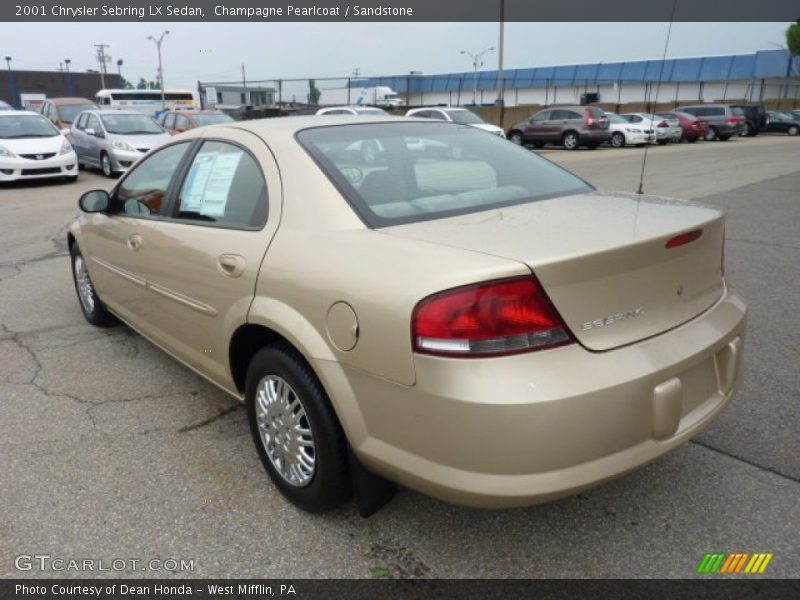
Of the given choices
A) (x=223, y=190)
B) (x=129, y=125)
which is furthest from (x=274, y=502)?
(x=129, y=125)

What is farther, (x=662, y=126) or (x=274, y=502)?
(x=662, y=126)

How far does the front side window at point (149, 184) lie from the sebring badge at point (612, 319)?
245 centimetres

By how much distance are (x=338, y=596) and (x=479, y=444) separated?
78 cm

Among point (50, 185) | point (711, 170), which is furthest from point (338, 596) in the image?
point (711, 170)

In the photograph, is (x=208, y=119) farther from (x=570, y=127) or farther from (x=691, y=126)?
(x=691, y=126)

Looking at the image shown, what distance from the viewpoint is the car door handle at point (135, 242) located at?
3.56 meters

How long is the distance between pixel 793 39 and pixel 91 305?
206 ft

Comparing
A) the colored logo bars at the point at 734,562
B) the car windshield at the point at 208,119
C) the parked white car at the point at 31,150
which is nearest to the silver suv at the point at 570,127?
the car windshield at the point at 208,119

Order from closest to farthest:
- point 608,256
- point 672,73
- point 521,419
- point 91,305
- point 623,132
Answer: point 521,419 → point 608,256 → point 91,305 → point 623,132 → point 672,73

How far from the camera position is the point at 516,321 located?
195 cm

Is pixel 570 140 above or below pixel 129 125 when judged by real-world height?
below

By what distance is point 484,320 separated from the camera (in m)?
1.94

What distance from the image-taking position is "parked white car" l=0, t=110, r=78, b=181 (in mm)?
12977

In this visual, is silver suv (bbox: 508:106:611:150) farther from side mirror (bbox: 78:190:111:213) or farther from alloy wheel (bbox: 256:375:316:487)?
alloy wheel (bbox: 256:375:316:487)
